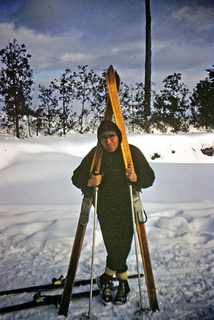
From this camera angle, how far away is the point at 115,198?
234cm

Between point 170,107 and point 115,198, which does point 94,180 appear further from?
point 170,107

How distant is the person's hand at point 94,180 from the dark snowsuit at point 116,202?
0.23 feet

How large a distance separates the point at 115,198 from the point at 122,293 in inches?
38.2

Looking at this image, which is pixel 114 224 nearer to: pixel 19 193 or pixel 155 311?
pixel 155 311

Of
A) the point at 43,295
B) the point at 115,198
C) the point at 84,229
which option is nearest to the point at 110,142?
the point at 115,198

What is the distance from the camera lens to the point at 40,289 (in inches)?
95.7

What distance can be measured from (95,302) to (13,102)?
1064 cm

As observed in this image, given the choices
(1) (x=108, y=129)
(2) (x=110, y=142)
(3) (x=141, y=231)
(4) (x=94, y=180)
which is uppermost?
(1) (x=108, y=129)

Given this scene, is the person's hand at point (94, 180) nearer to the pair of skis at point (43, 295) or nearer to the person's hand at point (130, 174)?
the person's hand at point (130, 174)

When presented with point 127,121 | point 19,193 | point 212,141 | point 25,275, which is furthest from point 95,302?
point 127,121

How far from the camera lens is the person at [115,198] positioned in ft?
7.47

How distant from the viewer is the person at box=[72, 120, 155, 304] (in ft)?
7.47

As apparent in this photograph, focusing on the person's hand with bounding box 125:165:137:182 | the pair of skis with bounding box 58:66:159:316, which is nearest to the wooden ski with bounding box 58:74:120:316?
the pair of skis with bounding box 58:66:159:316

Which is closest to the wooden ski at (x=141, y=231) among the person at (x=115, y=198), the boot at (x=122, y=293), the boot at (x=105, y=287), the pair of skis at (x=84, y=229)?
the pair of skis at (x=84, y=229)
